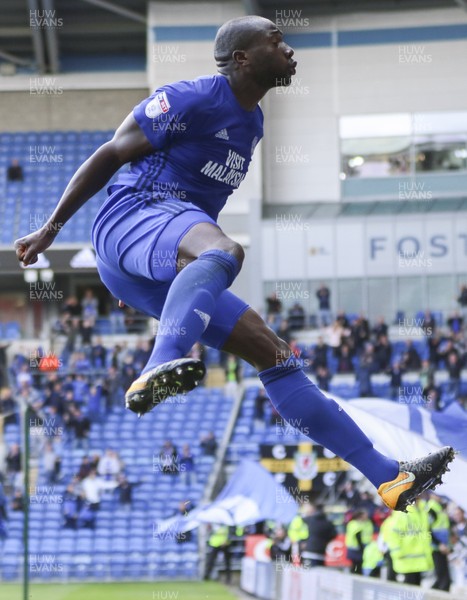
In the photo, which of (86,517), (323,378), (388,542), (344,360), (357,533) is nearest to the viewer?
(388,542)

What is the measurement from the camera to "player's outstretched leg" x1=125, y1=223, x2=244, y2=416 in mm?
3988

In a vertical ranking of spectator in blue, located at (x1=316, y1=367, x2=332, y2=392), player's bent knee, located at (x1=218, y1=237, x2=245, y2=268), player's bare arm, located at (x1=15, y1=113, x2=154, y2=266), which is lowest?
spectator in blue, located at (x1=316, y1=367, x2=332, y2=392)

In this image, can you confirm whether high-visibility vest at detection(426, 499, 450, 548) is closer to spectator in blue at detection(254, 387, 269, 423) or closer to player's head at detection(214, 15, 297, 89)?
spectator in blue at detection(254, 387, 269, 423)

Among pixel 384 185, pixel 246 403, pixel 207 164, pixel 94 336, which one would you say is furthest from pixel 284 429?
pixel 207 164

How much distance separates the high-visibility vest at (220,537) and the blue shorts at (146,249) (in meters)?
13.8

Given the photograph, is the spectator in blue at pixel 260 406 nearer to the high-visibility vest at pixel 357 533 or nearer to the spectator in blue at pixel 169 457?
the spectator in blue at pixel 169 457

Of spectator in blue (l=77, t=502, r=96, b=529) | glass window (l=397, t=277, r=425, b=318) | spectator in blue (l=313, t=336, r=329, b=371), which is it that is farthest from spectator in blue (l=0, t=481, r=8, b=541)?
glass window (l=397, t=277, r=425, b=318)

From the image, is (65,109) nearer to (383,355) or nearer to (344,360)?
(344,360)

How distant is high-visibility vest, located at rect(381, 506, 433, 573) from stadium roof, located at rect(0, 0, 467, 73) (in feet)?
54.5

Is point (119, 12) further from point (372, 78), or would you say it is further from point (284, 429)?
point (284, 429)

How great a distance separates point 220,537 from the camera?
59.7 ft

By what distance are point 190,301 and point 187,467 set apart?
56.6 ft

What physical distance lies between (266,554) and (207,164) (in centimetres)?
1306

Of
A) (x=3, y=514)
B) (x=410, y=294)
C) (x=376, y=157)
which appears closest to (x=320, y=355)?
(x=410, y=294)
